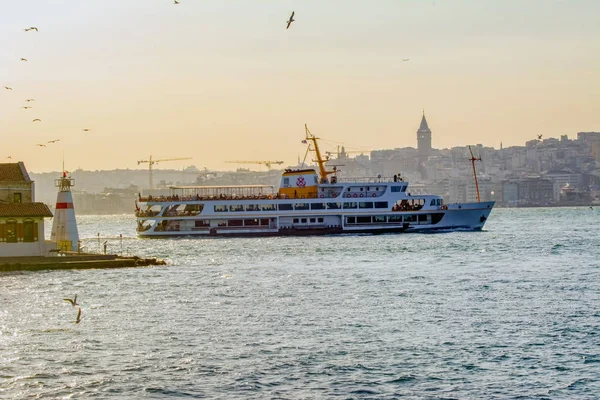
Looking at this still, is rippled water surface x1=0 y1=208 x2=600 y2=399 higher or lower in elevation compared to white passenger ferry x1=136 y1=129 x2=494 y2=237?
lower

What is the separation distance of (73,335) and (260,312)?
7.08 metres

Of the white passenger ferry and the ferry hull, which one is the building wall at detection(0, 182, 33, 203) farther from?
the ferry hull

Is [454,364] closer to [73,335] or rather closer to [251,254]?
[73,335]

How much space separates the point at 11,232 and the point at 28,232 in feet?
2.82

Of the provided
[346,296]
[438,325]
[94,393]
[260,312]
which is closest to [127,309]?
[260,312]

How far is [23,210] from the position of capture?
166ft

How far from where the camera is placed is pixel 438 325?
105ft

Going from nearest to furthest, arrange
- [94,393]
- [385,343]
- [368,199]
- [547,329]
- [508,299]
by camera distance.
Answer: [94,393] → [385,343] → [547,329] → [508,299] → [368,199]

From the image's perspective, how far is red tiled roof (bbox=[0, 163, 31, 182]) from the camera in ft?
178

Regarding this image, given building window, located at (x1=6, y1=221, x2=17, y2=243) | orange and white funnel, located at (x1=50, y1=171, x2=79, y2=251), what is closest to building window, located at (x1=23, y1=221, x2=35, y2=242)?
building window, located at (x1=6, y1=221, x2=17, y2=243)

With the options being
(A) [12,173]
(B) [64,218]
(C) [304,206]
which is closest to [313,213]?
(C) [304,206]

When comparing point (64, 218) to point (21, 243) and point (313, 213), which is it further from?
point (313, 213)

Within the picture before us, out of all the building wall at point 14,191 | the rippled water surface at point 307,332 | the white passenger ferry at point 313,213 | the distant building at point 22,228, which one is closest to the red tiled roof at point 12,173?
the building wall at point 14,191

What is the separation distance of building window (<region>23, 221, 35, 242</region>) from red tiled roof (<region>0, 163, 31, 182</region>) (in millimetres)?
4385
